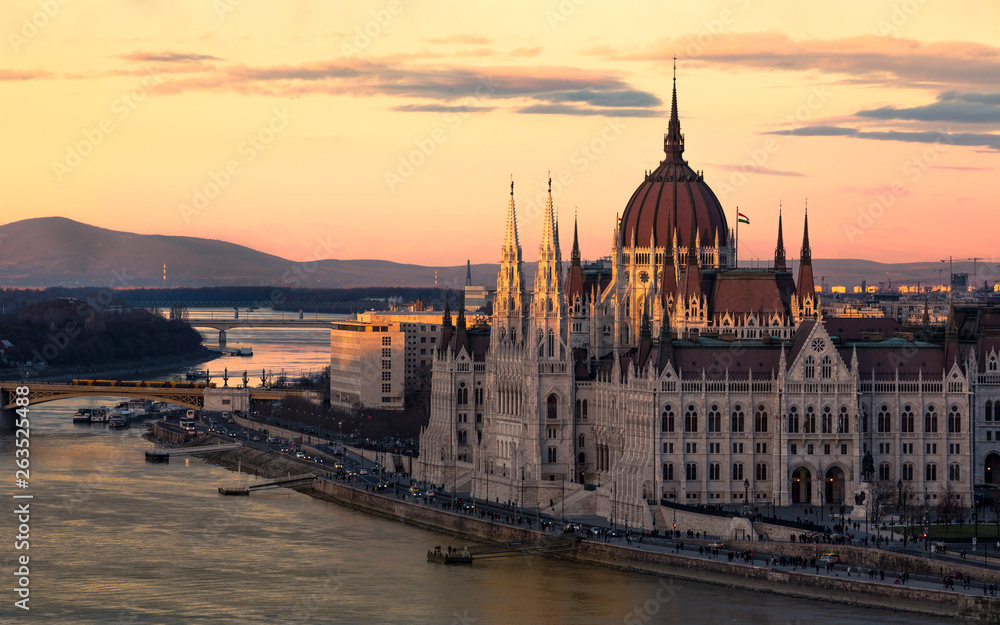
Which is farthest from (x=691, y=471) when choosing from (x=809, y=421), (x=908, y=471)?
(x=908, y=471)

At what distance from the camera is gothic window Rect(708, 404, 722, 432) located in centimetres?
12056

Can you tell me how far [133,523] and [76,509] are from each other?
23.3 ft

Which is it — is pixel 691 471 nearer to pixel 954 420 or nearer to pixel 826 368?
pixel 826 368

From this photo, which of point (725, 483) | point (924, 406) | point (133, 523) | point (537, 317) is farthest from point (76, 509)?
point (924, 406)

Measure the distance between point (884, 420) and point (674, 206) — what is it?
28.5 meters

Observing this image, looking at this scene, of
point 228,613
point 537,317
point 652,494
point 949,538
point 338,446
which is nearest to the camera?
point 228,613

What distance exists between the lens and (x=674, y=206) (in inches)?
5743

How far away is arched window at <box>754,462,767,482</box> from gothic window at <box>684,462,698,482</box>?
3.79 metres

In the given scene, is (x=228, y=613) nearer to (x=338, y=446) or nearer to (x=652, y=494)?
(x=652, y=494)

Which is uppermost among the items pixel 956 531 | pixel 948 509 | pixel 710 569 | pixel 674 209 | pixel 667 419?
pixel 674 209

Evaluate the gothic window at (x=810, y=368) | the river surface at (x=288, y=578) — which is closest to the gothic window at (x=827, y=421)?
the gothic window at (x=810, y=368)

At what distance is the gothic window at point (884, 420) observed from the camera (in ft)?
404

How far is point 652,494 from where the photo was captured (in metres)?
120

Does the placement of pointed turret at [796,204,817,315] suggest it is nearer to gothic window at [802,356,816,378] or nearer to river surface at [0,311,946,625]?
gothic window at [802,356,816,378]
